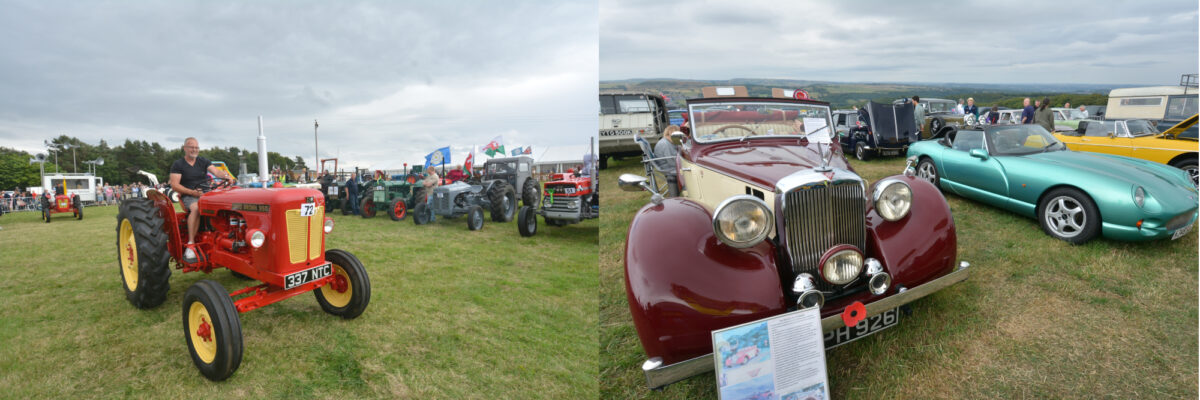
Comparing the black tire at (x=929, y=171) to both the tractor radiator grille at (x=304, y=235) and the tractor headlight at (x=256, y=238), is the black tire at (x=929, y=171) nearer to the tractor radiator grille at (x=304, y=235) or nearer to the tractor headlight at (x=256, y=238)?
the tractor radiator grille at (x=304, y=235)

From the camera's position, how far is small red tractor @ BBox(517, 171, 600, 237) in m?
7.99

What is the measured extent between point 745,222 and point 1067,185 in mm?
3802

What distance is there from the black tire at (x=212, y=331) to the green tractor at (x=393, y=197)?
776 centimetres

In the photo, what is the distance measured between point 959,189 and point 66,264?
8.97 m

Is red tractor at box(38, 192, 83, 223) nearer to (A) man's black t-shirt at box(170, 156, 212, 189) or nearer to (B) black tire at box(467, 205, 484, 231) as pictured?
(B) black tire at box(467, 205, 484, 231)

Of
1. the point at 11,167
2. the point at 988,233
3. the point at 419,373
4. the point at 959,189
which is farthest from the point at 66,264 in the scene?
the point at 959,189

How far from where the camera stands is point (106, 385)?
8.63 feet

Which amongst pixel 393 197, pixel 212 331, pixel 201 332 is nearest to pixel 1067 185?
pixel 212 331

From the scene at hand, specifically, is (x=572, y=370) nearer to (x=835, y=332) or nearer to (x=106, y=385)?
(x=835, y=332)

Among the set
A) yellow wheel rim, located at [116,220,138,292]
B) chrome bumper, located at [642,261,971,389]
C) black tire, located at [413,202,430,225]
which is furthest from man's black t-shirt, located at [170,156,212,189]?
black tire, located at [413,202,430,225]

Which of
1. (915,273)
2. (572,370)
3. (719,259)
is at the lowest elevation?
(572,370)

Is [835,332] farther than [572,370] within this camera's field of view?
No

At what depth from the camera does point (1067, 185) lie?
421cm

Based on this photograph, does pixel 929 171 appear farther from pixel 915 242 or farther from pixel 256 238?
pixel 256 238
